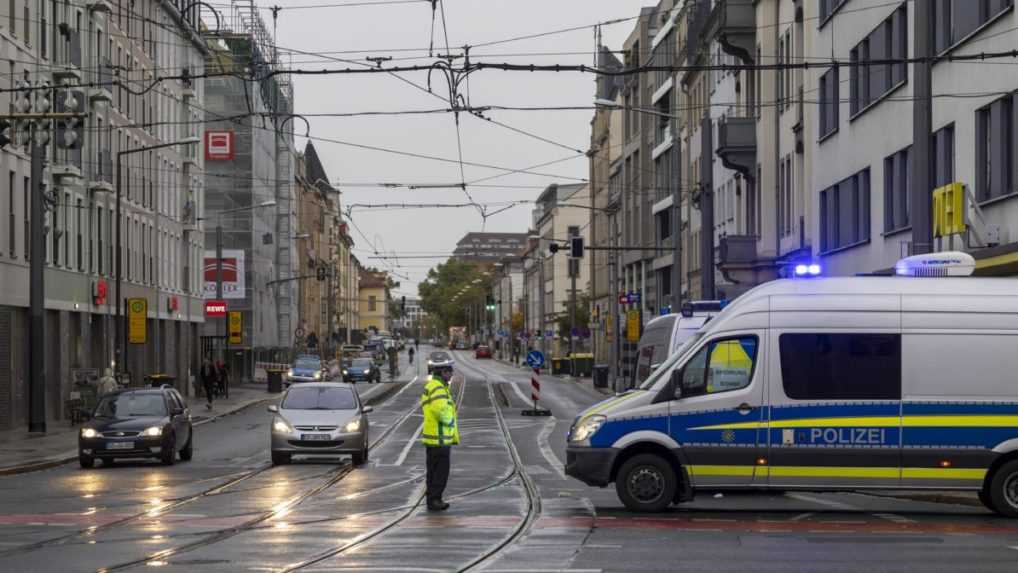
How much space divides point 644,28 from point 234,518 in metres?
78.4

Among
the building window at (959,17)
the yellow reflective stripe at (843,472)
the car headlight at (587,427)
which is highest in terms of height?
the building window at (959,17)

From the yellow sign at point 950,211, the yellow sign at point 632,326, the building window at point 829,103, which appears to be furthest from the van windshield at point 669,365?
the yellow sign at point 632,326

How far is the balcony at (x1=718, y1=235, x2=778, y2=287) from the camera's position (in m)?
51.4

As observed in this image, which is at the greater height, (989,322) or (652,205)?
(652,205)

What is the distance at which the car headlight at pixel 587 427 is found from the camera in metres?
19.9

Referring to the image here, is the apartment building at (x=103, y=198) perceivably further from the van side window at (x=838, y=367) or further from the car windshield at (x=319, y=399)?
the van side window at (x=838, y=367)

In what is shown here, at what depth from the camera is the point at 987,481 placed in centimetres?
1952

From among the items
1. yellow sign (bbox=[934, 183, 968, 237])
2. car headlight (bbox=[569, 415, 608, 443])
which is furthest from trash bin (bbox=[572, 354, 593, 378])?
car headlight (bbox=[569, 415, 608, 443])

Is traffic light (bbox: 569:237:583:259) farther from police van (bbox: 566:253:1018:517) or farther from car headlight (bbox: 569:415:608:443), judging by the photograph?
police van (bbox: 566:253:1018:517)

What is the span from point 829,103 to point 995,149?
15352mm

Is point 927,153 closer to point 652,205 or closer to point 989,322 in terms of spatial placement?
point 989,322

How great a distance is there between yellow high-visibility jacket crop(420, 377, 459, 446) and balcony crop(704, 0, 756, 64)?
35.5 metres

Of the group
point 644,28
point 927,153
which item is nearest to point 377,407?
point 644,28

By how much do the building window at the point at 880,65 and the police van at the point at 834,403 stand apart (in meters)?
15.9
